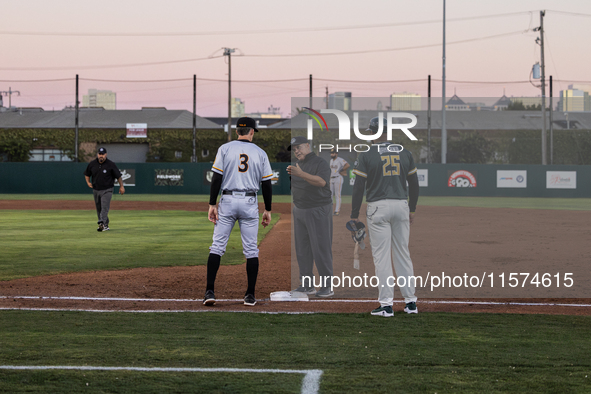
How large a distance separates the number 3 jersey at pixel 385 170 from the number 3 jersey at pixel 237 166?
1.02 meters

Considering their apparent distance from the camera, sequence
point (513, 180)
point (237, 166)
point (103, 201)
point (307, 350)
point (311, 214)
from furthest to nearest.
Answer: point (513, 180) → point (103, 201) → point (311, 214) → point (237, 166) → point (307, 350)

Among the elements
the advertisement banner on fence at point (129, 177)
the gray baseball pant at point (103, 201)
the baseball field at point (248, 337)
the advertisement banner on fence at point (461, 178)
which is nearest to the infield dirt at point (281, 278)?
the baseball field at point (248, 337)

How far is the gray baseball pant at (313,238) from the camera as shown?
23.0ft

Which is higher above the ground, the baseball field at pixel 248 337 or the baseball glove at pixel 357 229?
the baseball glove at pixel 357 229

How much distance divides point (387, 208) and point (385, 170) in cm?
36

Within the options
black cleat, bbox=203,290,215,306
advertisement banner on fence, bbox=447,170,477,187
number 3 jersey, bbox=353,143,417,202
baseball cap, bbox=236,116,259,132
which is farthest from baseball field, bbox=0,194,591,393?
advertisement banner on fence, bbox=447,170,477,187

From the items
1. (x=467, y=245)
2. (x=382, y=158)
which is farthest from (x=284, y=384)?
(x=467, y=245)

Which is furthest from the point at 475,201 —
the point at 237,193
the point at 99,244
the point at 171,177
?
the point at 237,193

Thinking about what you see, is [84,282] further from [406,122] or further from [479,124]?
[479,124]

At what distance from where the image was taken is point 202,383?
12.6 feet

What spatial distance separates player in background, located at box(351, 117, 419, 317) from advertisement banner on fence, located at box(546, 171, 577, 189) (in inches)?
1269

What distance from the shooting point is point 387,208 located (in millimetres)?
5938

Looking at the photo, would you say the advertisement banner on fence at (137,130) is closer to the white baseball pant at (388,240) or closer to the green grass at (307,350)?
the green grass at (307,350)
